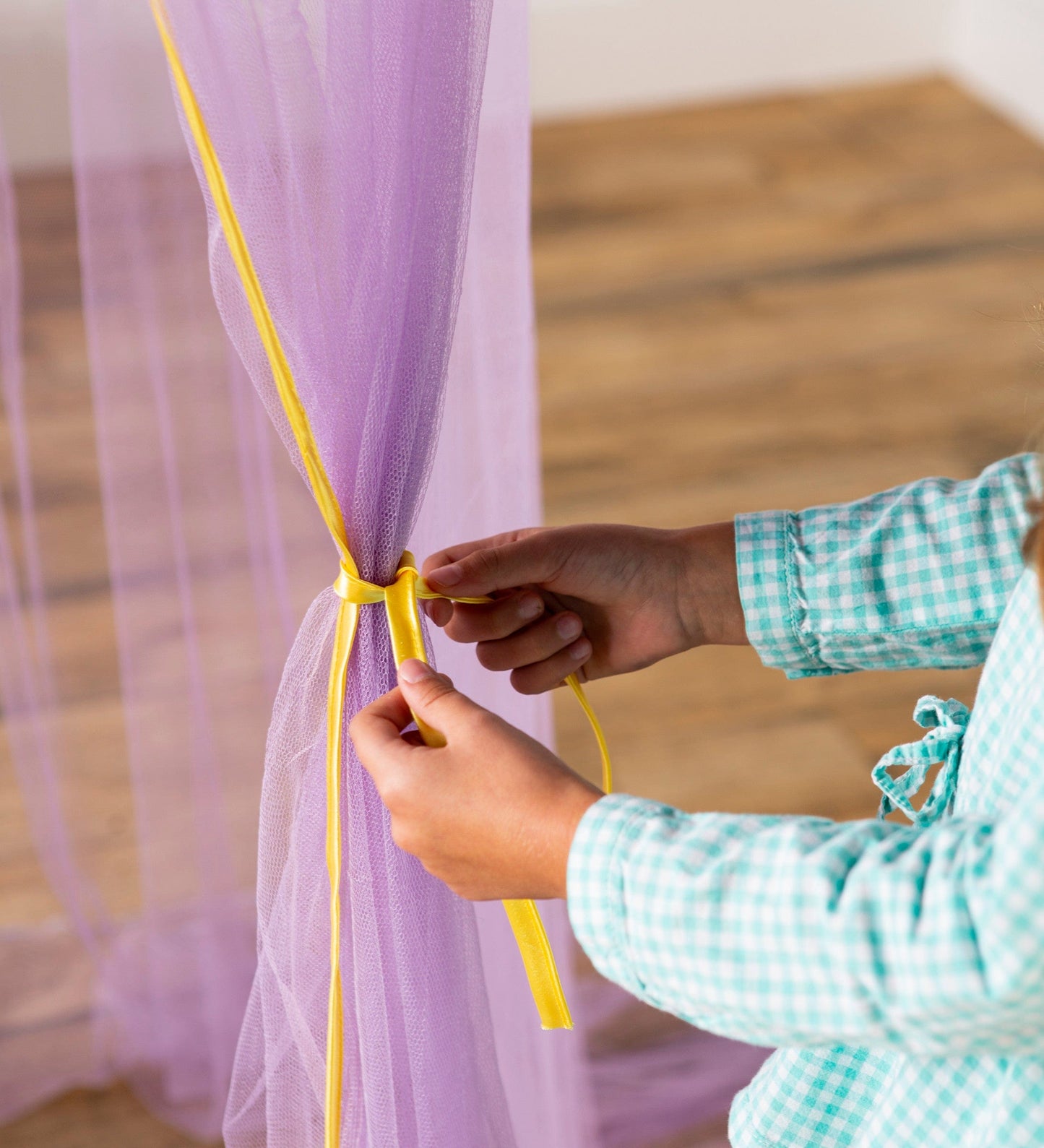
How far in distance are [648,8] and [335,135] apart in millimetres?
2936

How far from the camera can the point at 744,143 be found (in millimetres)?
3172

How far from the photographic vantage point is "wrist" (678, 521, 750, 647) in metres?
0.89

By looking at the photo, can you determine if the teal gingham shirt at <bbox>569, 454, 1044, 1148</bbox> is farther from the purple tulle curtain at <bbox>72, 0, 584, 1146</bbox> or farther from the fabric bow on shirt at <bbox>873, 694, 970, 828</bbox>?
the purple tulle curtain at <bbox>72, 0, 584, 1146</bbox>

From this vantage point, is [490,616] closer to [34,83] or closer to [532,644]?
[532,644]

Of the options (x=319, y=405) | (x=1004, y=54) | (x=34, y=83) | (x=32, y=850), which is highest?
(x=1004, y=54)

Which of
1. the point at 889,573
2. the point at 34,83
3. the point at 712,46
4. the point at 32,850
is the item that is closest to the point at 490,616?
the point at 889,573

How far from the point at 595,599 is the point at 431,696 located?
0.79ft

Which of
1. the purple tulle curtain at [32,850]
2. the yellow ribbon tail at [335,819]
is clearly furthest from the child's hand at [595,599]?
the purple tulle curtain at [32,850]

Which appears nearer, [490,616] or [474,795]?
[474,795]

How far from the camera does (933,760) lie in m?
0.77

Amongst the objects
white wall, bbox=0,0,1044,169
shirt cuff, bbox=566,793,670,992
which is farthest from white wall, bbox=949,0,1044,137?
shirt cuff, bbox=566,793,670,992

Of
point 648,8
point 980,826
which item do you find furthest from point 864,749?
point 648,8

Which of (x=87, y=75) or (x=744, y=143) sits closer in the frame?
(x=87, y=75)

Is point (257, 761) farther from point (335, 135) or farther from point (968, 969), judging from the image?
point (968, 969)
